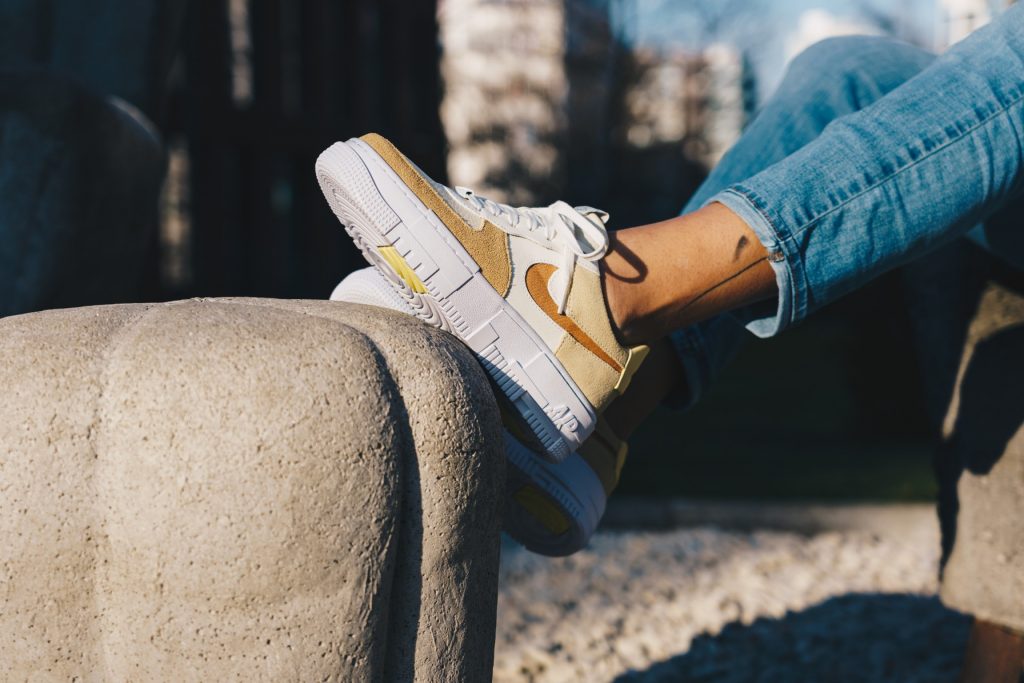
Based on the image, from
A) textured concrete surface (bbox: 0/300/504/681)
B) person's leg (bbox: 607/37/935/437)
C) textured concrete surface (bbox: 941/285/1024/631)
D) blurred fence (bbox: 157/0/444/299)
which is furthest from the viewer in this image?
blurred fence (bbox: 157/0/444/299)

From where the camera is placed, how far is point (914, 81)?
135 centimetres

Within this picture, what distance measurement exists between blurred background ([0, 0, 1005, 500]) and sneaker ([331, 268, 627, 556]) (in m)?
0.85

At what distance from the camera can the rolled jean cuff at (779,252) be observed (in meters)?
1.27

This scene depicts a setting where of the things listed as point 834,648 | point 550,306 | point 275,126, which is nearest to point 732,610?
point 834,648

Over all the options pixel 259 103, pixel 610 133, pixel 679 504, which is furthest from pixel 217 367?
pixel 610 133

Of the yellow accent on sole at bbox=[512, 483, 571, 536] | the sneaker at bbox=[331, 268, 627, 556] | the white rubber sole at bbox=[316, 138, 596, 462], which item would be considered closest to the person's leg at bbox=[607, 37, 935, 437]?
the sneaker at bbox=[331, 268, 627, 556]

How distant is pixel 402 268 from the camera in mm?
1177

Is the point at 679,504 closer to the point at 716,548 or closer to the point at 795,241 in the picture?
the point at 716,548

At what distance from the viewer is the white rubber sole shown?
116 centimetres
